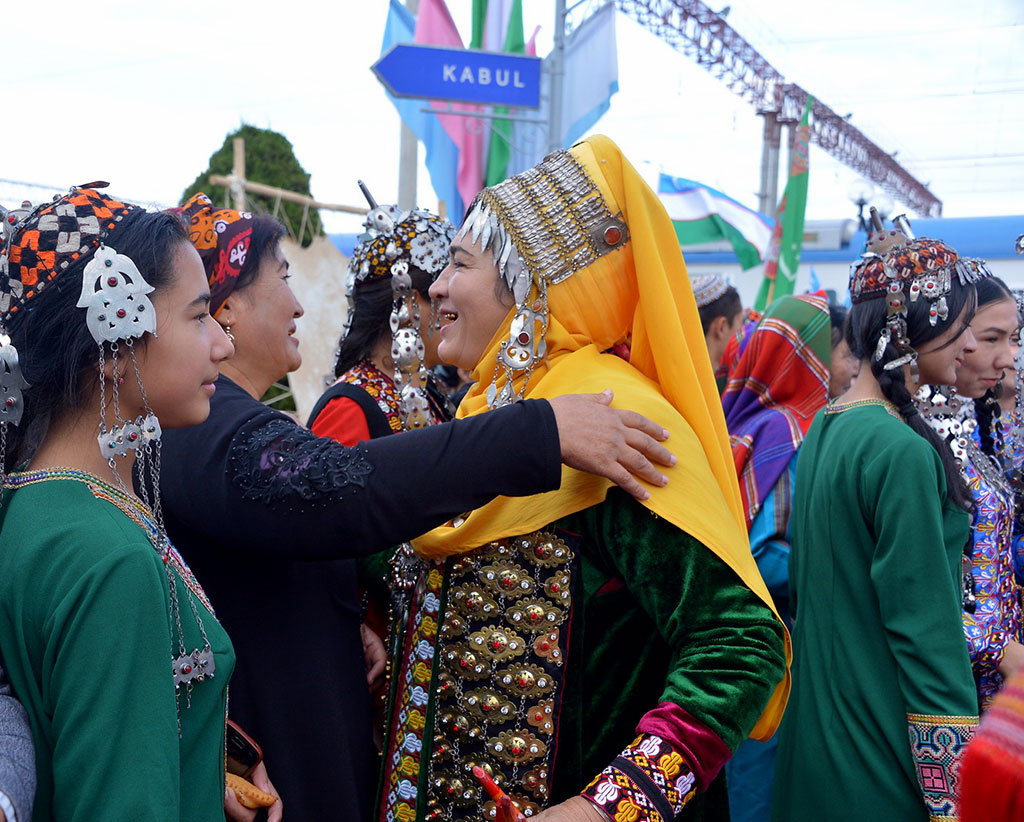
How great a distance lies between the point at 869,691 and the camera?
223cm

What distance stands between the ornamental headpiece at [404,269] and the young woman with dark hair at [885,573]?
1187mm

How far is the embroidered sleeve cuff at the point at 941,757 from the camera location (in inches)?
80.4

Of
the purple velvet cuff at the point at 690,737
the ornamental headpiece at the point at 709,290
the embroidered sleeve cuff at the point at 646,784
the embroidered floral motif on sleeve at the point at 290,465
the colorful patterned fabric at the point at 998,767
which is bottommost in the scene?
the embroidered sleeve cuff at the point at 646,784

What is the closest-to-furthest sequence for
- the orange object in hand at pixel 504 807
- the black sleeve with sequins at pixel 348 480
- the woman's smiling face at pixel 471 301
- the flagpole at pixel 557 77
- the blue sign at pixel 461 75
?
the orange object in hand at pixel 504 807 < the black sleeve with sequins at pixel 348 480 < the woman's smiling face at pixel 471 301 < the blue sign at pixel 461 75 < the flagpole at pixel 557 77

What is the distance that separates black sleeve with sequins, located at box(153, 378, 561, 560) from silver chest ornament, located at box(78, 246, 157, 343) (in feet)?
1.40

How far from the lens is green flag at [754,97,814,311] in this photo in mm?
8352

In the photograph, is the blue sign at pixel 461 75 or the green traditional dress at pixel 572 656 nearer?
the green traditional dress at pixel 572 656

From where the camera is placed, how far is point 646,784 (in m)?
1.40

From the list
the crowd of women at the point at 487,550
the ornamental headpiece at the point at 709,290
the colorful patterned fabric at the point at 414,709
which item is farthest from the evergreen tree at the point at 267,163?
the colorful patterned fabric at the point at 414,709

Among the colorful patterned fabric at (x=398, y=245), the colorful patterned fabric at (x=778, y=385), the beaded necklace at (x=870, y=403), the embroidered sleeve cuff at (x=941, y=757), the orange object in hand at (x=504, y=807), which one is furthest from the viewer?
the colorful patterned fabric at (x=778, y=385)

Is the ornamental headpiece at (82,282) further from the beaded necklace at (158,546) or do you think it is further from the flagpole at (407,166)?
the flagpole at (407,166)

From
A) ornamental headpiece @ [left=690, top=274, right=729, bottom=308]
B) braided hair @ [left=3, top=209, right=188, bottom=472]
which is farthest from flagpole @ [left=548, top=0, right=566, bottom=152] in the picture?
braided hair @ [left=3, top=209, right=188, bottom=472]

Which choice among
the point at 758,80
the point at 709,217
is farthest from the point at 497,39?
the point at 758,80

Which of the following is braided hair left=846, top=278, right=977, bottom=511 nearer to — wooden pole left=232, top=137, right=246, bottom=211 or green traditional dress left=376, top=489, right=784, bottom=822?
green traditional dress left=376, top=489, right=784, bottom=822
